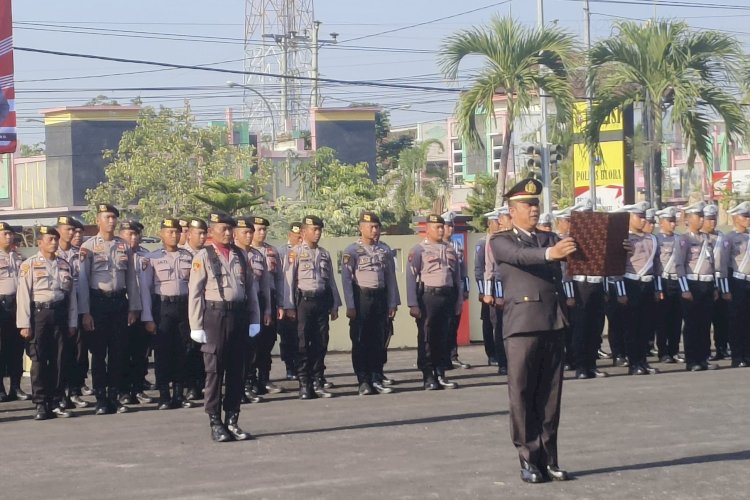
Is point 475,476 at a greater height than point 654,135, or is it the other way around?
point 654,135

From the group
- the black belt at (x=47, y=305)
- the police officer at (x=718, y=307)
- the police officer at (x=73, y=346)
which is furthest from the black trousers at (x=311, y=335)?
the police officer at (x=718, y=307)

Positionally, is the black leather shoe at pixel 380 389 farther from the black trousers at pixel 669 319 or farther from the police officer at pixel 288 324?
the black trousers at pixel 669 319

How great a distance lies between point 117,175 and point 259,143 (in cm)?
3333

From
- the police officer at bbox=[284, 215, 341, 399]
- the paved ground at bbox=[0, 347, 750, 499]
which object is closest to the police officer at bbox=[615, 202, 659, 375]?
the paved ground at bbox=[0, 347, 750, 499]

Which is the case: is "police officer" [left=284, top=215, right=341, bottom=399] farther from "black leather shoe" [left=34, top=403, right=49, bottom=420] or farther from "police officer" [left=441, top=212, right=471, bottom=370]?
"black leather shoe" [left=34, top=403, right=49, bottom=420]

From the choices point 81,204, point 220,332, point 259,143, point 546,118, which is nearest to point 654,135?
point 546,118

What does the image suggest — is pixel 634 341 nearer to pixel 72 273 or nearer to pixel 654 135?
pixel 72 273

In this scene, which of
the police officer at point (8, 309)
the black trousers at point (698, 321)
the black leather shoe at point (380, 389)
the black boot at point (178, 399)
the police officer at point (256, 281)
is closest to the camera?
the police officer at point (256, 281)

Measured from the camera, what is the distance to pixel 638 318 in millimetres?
16344

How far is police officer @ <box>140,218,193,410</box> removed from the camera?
13.7 metres

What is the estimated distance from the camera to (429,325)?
14.9 metres

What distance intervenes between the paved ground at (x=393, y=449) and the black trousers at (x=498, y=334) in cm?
190

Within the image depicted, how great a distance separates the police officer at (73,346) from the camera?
13.4 metres

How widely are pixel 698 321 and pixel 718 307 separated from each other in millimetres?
1399
